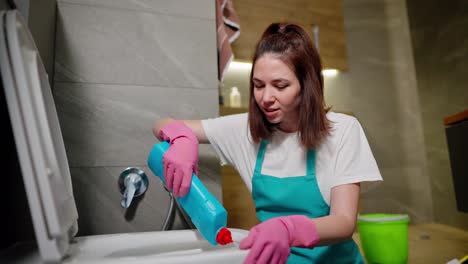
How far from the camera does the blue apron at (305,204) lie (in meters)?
0.84

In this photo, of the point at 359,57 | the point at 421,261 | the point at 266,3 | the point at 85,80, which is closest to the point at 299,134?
the point at 85,80

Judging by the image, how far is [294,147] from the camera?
36.8 inches

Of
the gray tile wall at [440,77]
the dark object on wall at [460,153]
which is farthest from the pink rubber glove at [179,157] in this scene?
the gray tile wall at [440,77]

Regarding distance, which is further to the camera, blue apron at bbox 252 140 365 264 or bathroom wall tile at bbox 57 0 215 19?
bathroom wall tile at bbox 57 0 215 19

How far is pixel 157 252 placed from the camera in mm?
726

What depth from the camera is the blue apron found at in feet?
2.77

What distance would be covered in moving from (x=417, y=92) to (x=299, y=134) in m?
2.17

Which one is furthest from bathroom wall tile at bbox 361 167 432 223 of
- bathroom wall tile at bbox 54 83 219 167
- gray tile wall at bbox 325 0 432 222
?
bathroom wall tile at bbox 54 83 219 167

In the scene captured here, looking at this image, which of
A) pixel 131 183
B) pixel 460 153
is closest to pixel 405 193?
pixel 460 153

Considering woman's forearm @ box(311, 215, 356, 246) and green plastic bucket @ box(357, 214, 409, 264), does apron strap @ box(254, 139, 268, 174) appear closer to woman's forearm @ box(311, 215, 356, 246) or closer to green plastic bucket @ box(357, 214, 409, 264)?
woman's forearm @ box(311, 215, 356, 246)

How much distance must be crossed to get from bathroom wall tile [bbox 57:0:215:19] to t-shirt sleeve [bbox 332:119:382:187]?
737 millimetres

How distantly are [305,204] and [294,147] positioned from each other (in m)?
0.18

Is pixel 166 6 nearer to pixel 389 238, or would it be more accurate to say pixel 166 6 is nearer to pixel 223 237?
pixel 223 237

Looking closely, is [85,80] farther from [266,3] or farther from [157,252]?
[266,3]
